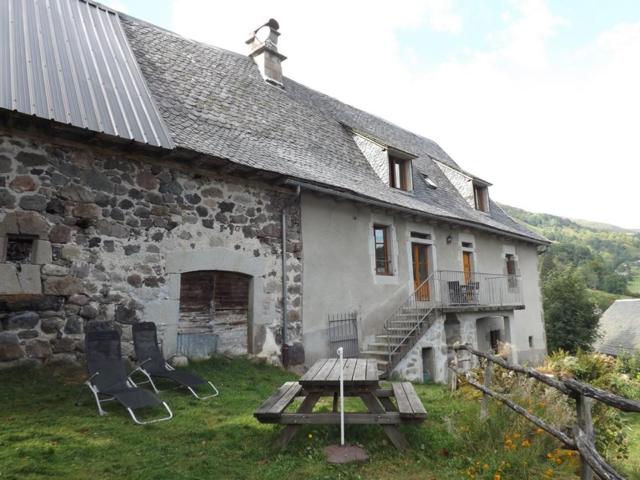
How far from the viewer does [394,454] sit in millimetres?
3768

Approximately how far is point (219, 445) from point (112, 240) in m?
3.72

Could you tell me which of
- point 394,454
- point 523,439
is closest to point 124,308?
point 394,454

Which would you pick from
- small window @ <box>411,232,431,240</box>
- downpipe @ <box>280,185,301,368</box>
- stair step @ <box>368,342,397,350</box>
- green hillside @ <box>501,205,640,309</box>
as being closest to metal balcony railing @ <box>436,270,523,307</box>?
small window @ <box>411,232,431,240</box>

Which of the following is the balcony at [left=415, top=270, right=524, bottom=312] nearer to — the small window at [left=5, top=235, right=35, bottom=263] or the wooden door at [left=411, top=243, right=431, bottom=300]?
the wooden door at [left=411, top=243, right=431, bottom=300]

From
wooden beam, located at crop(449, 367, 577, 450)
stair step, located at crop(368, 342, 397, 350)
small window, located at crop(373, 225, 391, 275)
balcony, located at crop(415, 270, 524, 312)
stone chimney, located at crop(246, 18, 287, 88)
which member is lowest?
wooden beam, located at crop(449, 367, 577, 450)

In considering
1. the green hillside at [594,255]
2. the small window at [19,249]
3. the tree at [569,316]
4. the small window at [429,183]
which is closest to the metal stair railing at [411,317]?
the small window at [429,183]

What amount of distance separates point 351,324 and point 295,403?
422cm

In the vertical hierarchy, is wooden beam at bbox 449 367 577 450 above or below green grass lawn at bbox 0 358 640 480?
above

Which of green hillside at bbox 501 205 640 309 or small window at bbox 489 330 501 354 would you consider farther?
green hillside at bbox 501 205 640 309

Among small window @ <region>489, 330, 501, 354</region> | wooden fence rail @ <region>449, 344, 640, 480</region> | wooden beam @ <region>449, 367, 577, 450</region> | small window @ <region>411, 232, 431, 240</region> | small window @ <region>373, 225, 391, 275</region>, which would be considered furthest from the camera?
small window @ <region>489, 330, 501, 354</region>

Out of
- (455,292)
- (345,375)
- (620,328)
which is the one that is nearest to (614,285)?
(620,328)

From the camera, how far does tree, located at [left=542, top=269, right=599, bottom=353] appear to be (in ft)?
73.0

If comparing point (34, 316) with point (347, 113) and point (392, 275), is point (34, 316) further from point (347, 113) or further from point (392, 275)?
point (347, 113)

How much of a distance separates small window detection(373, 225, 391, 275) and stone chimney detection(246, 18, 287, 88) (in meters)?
5.36
